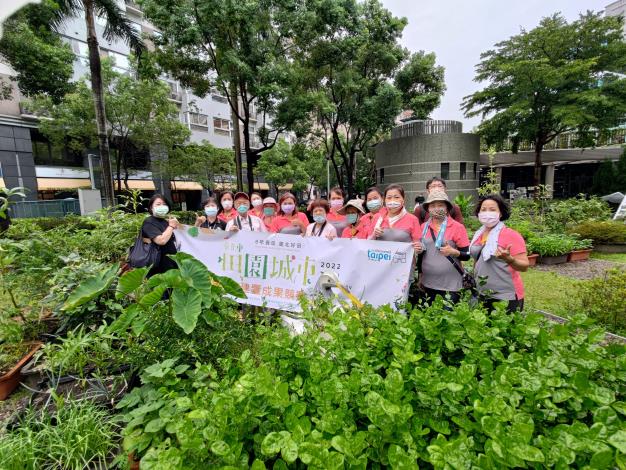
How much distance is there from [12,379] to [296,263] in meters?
2.90

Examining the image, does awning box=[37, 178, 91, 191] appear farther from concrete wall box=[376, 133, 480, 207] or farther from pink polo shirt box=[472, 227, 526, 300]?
pink polo shirt box=[472, 227, 526, 300]

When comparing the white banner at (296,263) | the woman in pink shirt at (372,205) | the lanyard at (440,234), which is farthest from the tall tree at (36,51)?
the lanyard at (440,234)

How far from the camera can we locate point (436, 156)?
19609 mm

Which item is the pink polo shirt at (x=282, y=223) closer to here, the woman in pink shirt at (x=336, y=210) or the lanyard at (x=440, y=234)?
the woman in pink shirt at (x=336, y=210)

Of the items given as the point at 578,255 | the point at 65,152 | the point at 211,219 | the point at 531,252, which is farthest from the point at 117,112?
the point at 578,255

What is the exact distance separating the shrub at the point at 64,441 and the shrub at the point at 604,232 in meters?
10.9

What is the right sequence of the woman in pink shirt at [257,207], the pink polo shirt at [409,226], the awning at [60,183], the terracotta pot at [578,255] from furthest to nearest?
the awning at [60,183] < the terracotta pot at [578,255] < the woman in pink shirt at [257,207] < the pink polo shirt at [409,226]

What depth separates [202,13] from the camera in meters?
10.1

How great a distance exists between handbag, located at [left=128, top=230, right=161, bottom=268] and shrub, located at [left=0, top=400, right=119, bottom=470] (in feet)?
5.87

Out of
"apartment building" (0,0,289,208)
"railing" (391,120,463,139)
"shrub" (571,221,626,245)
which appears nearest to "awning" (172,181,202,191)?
"apartment building" (0,0,289,208)

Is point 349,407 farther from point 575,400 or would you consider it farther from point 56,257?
point 56,257

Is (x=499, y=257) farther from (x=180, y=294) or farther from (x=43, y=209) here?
(x=43, y=209)

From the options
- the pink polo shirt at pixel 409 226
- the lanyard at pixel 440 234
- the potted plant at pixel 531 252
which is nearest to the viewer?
the lanyard at pixel 440 234

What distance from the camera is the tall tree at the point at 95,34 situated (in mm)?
9859
